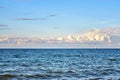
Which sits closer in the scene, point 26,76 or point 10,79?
point 10,79

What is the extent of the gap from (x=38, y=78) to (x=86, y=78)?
5.67 meters

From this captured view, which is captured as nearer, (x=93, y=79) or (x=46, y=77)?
(x=93, y=79)

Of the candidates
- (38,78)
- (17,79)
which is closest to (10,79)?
(17,79)

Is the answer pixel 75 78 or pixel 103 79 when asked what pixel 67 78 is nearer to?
pixel 75 78

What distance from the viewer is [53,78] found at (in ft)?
125

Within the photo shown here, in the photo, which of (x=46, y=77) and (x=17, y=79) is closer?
(x=17, y=79)

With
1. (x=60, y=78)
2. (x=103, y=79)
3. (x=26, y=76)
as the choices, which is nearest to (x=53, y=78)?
(x=60, y=78)

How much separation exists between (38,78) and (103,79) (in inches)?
300

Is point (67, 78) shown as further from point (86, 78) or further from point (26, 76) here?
point (26, 76)

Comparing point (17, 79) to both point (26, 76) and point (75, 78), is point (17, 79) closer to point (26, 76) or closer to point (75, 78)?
point (26, 76)

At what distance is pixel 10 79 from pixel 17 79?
0.80m

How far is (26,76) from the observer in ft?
128

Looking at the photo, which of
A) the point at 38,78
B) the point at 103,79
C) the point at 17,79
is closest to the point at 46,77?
the point at 38,78

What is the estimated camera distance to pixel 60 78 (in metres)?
37.9
